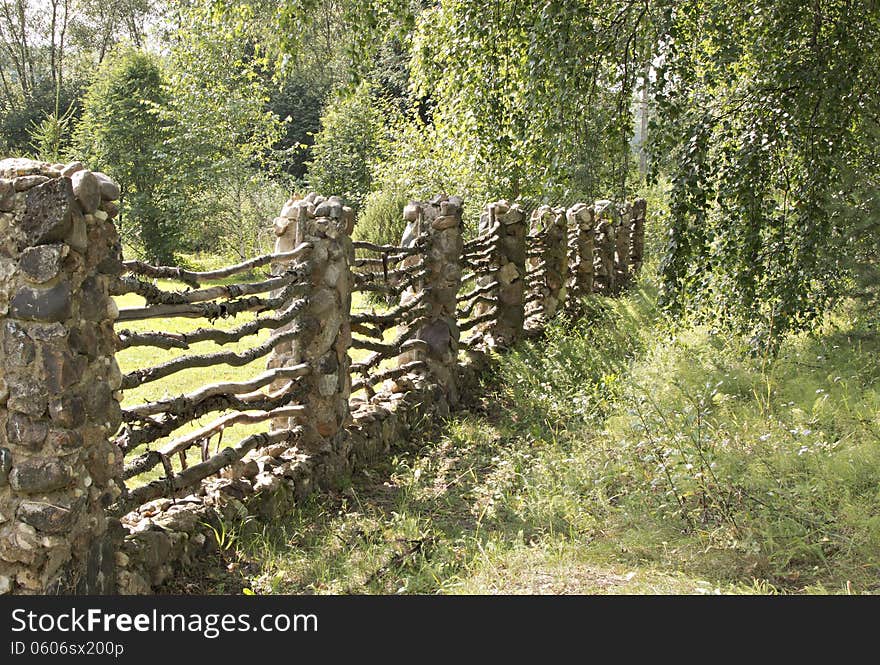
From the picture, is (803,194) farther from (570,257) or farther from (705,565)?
(570,257)

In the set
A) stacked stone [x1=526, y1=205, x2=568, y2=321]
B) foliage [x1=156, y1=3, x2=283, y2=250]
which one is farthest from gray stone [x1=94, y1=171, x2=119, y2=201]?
foliage [x1=156, y1=3, x2=283, y2=250]

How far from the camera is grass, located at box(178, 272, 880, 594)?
3.27 metres

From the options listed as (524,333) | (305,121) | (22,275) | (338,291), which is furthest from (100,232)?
(305,121)

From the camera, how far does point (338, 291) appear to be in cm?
455

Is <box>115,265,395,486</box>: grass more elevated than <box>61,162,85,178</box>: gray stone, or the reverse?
<box>61,162,85,178</box>: gray stone

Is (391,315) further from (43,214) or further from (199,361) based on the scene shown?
(43,214)

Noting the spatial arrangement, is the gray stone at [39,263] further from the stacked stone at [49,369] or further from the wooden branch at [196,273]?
the wooden branch at [196,273]

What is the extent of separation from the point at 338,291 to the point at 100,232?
6.40ft

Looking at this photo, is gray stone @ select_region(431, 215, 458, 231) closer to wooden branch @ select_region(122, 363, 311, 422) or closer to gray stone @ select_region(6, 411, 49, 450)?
wooden branch @ select_region(122, 363, 311, 422)

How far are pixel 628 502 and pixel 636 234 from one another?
12.2 meters

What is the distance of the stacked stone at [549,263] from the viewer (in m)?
8.99

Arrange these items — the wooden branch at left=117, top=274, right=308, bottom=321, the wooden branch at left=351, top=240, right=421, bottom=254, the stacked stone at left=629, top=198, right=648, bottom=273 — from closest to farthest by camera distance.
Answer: the wooden branch at left=117, top=274, right=308, bottom=321 < the wooden branch at left=351, top=240, right=421, bottom=254 < the stacked stone at left=629, top=198, right=648, bottom=273

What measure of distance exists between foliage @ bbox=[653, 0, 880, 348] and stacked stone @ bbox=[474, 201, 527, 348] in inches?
96.4

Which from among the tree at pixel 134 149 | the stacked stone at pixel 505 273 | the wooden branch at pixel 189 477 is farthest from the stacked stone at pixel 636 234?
the wooden branch at pixel 189 477
